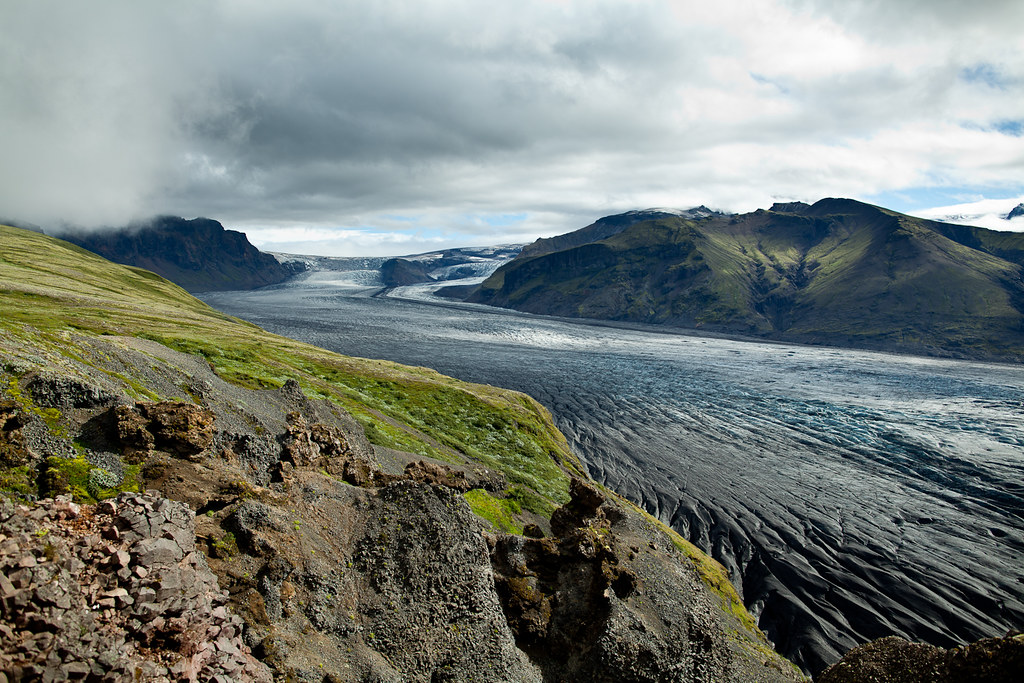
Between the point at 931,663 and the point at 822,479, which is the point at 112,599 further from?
the point at 822,479

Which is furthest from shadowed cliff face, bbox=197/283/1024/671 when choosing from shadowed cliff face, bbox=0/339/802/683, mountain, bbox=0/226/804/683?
shadowed cliff face, bbox=0/339/802/683

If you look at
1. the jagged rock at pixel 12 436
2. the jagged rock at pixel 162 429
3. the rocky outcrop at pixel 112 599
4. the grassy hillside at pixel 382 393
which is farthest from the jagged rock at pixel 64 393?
the grassy hillside at pixel 382 393

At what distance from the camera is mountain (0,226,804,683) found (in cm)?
1445

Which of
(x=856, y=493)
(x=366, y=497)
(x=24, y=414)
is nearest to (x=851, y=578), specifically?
(x=856, y=493)

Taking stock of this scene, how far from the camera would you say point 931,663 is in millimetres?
20781

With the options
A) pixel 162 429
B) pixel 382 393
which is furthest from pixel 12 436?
pixel 382 393

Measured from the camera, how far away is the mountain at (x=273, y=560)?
14.4 m

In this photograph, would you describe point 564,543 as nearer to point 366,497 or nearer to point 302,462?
point 366,497

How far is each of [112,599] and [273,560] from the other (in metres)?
5.86

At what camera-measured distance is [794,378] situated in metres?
145

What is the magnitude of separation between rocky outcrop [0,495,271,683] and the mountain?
6cm

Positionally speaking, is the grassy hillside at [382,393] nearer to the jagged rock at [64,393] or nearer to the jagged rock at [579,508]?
the jagged rock at [64,393]

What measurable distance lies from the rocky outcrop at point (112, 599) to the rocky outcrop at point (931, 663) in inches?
974

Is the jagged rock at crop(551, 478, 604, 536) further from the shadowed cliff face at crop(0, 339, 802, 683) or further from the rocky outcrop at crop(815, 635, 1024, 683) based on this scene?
the rocky outcrop at crop(815, 635, 1024, 683)
